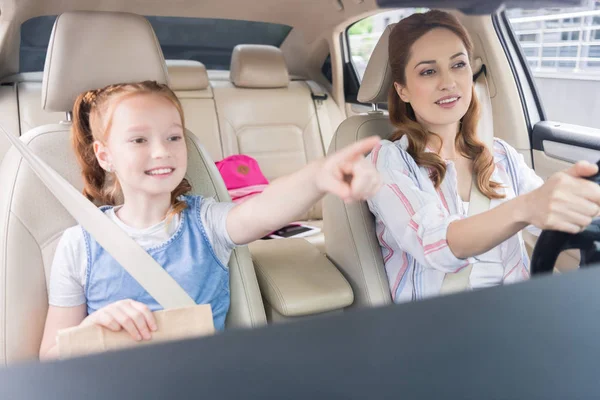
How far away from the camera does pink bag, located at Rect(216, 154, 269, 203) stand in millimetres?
2270

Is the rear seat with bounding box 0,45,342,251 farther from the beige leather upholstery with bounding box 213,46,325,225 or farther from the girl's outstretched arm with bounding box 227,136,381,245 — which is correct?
the girl's outstretched arm with bounding box 227,136,381,245

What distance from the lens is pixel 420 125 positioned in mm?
1346

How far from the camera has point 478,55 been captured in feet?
6.05

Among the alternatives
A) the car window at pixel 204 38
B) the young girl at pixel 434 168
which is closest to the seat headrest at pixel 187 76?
the car window at pixel 204 38

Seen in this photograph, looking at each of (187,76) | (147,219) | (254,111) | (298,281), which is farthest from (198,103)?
(147,219)

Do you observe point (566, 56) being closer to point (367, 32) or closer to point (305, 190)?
point (305, 190)

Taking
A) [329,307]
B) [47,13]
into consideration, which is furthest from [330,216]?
[47,13]

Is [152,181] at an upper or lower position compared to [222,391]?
lower

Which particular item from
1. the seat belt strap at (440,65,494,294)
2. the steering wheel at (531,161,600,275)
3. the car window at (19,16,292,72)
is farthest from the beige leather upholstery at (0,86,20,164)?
the steering wheel at (531,161,600,275)

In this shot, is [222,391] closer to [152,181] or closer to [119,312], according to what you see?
[119,312]

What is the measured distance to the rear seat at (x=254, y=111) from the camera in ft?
9.21

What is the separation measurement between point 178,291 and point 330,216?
0.55 m

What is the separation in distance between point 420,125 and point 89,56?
742mm

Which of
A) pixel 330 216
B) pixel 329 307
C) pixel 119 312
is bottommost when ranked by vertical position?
pixel 329 307
